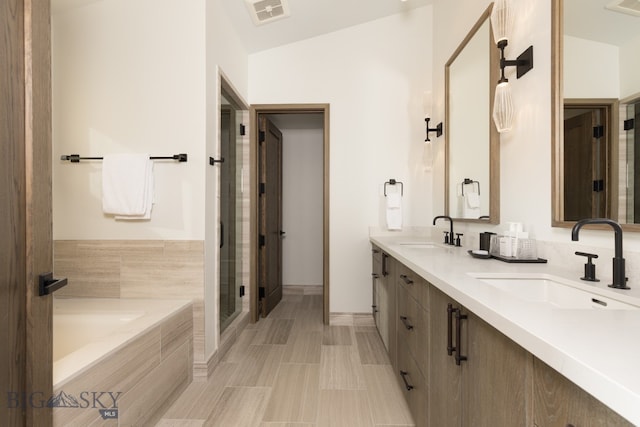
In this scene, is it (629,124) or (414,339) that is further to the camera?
(414,339)

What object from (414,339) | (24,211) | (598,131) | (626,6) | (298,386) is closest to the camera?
(24,211)

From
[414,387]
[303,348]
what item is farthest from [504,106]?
[303,348]

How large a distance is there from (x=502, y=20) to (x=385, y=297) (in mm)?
1853

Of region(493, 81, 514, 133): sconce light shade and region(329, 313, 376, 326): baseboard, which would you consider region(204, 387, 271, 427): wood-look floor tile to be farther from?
region(493, 81, 514, 133): sconce light shade

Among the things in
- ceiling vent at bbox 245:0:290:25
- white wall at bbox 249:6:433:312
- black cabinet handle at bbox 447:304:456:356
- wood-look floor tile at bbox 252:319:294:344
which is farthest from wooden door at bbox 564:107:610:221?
wood-look floor tile at bbox 252:319:294:344

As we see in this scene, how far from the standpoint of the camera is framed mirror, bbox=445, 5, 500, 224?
6.23 feet

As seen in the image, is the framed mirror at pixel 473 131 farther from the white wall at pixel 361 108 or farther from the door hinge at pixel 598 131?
the door hinge at pixel 598 131

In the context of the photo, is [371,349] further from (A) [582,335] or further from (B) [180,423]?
(A) [582,335]

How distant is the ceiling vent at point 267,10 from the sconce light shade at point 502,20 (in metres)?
1.55

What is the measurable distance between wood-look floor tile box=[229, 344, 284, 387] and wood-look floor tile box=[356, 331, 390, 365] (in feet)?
2.10

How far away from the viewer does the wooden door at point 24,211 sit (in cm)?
87

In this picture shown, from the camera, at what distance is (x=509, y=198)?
1752 millimetres

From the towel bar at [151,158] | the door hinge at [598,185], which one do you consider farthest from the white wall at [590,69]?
the towel bar at [151,158]

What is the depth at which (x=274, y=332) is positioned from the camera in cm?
288
